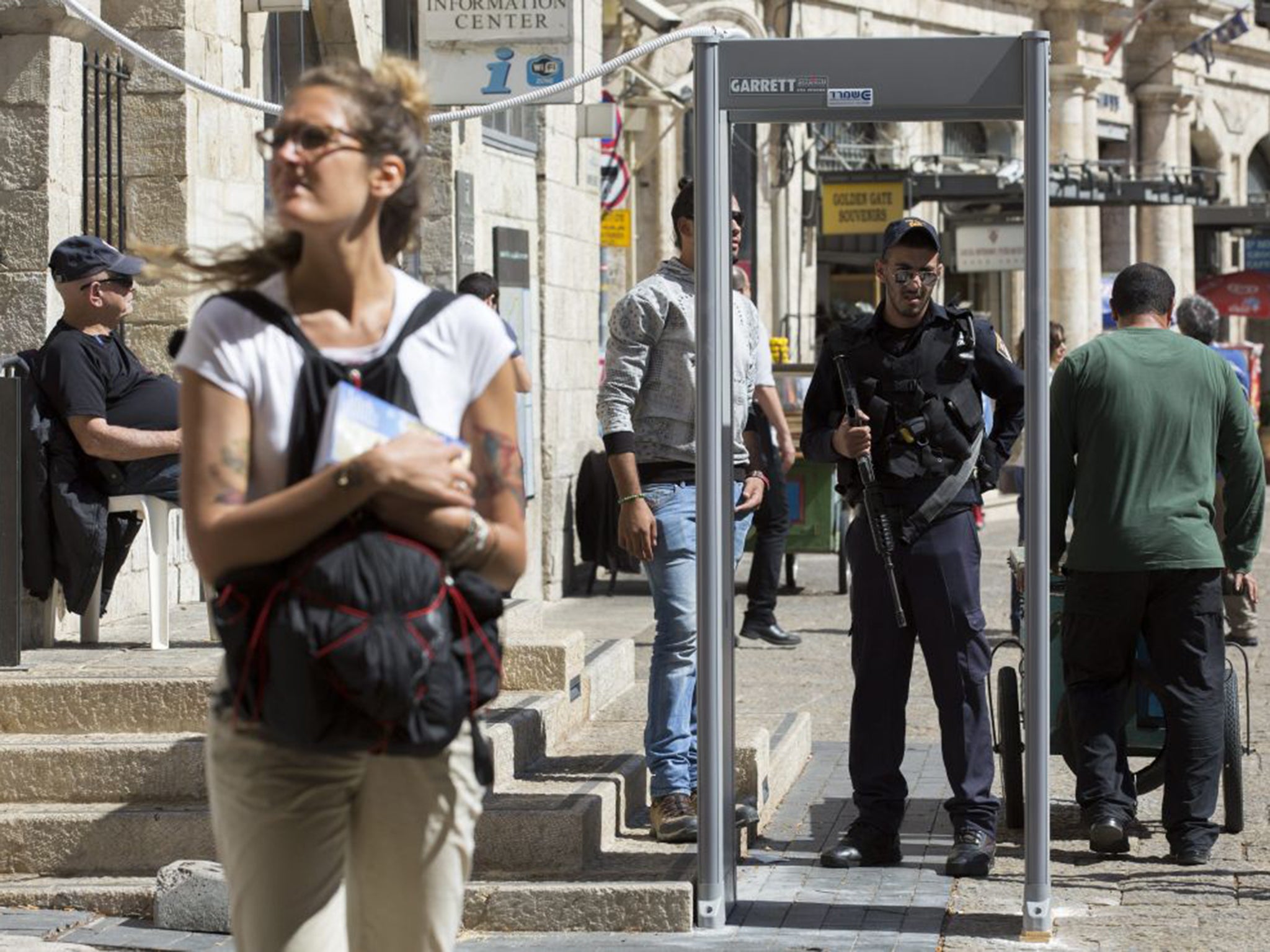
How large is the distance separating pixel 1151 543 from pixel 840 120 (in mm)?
1636

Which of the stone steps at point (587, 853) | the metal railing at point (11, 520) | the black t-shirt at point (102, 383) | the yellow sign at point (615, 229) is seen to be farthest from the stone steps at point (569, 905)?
the yellow sign at point (615, 229)

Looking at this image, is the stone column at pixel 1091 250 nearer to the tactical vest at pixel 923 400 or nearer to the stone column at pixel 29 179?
the stone column at pixel 29 179

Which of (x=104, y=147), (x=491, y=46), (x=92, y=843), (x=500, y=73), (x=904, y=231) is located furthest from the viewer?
(x=491, y=46)

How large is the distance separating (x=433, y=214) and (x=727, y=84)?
697 centimetres

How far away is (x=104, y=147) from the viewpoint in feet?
32.7

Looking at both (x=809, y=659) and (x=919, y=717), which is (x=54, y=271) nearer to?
(x=919, y=717)

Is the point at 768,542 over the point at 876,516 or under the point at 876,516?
Answer: under

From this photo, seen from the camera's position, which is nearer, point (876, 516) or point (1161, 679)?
point (876, 516)

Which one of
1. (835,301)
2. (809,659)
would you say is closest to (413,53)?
(809,659)

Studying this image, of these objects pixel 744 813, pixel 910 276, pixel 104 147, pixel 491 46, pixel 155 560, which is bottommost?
pixel 744 813

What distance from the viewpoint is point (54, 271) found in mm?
7734

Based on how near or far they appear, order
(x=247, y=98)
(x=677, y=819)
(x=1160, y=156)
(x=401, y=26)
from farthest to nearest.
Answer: (x=1160, y=156) < (x=401, y=26) < (x=247, y=98) < (x=677, y=819)

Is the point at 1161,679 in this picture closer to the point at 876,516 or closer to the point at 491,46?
the point at 876,516

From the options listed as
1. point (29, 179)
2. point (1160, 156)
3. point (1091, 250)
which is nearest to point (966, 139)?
point (1091, 250)
